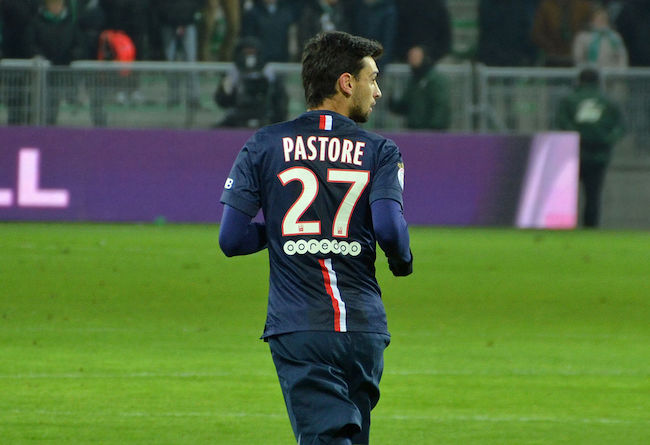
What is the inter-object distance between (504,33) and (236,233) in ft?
58.6

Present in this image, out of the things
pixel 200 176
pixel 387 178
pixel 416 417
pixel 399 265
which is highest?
pixel 387 178

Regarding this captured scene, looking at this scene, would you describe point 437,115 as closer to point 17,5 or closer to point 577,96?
point 577,96

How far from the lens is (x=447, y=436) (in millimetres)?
7098

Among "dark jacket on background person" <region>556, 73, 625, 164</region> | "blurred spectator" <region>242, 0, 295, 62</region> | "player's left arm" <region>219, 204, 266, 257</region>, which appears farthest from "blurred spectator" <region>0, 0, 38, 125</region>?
"player's left arm" <region>219, 204, 266, 257</region>

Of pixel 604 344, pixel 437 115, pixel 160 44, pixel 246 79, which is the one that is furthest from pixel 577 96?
pixel 604 344

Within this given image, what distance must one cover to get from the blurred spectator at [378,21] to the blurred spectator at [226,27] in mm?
1807

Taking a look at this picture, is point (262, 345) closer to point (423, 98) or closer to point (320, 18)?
point (423, 98)

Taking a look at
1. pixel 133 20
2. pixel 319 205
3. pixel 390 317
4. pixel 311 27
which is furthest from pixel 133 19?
pixel 319 205

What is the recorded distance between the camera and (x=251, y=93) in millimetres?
19750

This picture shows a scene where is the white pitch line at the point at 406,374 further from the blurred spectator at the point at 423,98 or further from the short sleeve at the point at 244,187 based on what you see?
the blurred spectator at the point at 423,98

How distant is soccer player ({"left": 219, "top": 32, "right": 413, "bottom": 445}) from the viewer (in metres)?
4.37

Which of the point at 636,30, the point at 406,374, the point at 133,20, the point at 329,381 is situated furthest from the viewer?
the point at 636,30

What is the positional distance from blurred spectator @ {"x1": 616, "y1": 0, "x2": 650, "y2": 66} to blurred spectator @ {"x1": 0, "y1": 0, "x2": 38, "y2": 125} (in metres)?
9.02

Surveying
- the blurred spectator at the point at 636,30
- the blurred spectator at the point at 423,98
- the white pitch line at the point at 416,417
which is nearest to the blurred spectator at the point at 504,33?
the blurred spectator at the point at 636,30
